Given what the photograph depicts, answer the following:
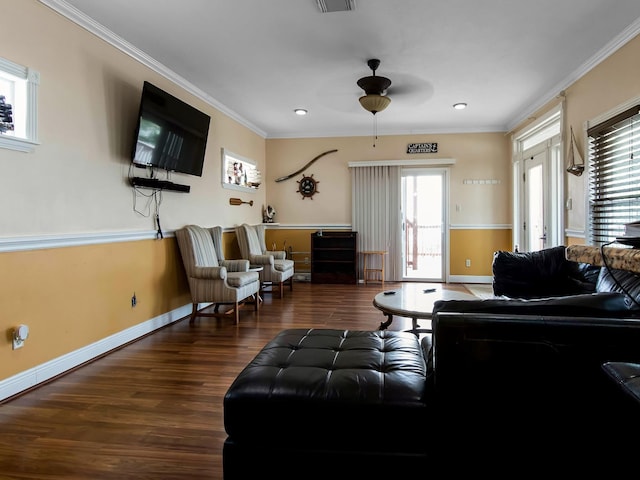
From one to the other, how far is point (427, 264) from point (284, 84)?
394 cm

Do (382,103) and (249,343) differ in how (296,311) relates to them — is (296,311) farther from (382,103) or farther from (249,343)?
(382,103)

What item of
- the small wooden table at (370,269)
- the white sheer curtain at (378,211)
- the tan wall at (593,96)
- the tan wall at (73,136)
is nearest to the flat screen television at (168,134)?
the tan wall at (73,136)

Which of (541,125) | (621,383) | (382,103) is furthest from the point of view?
(541,125)

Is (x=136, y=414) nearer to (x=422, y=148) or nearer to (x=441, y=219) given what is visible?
(x=441, y=219)

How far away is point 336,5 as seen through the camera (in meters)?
2.67

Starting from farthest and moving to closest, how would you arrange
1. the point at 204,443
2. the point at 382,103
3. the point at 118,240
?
the point at 382,103 < the point at 118,240 < the point at 204,443

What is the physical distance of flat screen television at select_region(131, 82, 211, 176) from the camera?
10.9ft

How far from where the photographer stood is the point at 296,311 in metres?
4.53

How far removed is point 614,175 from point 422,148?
3.37m

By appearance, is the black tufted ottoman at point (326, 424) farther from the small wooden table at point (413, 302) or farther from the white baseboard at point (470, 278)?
the white baseboard at point (470, 278)

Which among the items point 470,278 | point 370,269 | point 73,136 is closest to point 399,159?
point 370,269

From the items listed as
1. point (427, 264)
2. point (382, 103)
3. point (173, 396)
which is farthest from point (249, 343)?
point (427, 264)

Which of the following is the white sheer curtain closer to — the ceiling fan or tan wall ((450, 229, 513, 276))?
tan wall ((450, 229, 513, 276))

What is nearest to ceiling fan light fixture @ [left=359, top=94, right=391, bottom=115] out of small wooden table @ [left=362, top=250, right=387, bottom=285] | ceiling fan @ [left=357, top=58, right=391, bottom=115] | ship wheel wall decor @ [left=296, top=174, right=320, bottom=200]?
ceiling fan @ [left=357, top=58, right=391, bottom=115]
